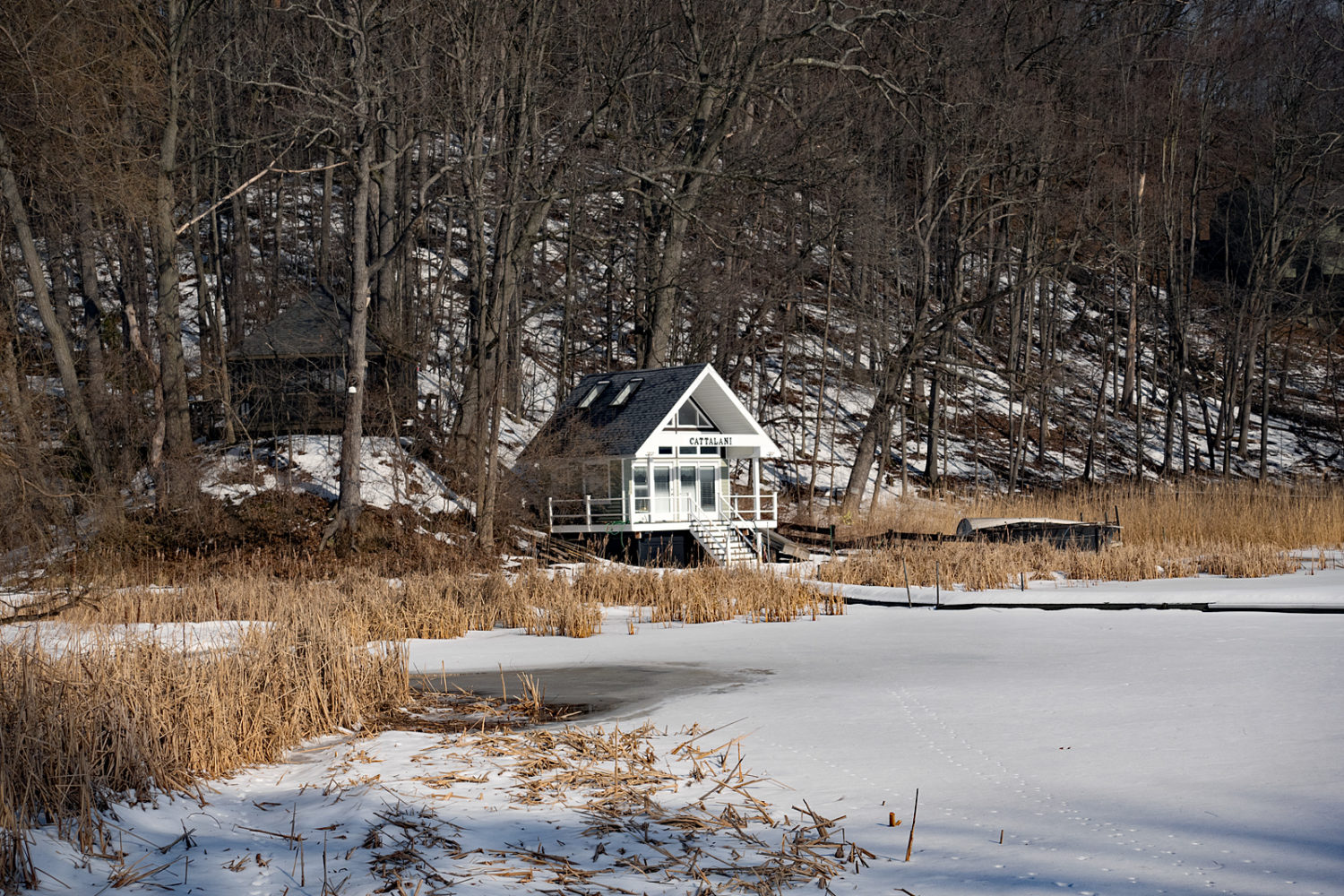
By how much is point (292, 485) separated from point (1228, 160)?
44680mm

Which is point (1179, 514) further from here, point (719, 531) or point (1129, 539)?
point (719, 531)

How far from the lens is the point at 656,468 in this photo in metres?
29.5

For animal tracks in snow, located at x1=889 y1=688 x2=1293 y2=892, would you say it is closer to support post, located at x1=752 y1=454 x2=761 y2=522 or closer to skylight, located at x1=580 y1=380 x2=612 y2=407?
support post, located at x1=752 y1=454 x2=761 y2=522

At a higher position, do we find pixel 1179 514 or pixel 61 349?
pixel 61 349

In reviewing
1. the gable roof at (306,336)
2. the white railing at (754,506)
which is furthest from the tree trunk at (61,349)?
the white railing at (754,506)

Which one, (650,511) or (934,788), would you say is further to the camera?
(650,511)

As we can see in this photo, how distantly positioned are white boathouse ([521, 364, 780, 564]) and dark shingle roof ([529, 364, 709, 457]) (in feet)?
0.10

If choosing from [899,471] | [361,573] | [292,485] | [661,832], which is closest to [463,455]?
[292,485]

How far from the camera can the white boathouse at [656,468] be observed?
1113 inches

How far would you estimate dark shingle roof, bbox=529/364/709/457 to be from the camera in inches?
1126

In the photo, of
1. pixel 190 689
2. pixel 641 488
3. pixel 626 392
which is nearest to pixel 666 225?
pixel 626 392

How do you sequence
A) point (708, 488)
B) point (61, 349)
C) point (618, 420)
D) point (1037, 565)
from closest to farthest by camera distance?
point (1037, 565) → point (61, 349) → point (618, 420) → point (708, 488)

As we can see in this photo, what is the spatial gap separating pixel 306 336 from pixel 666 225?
1139 cm

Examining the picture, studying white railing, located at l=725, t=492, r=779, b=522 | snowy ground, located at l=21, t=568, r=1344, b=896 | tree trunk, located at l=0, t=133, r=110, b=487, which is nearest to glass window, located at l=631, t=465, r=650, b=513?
white railing, located at l=725, t=492, r=779, b=522
